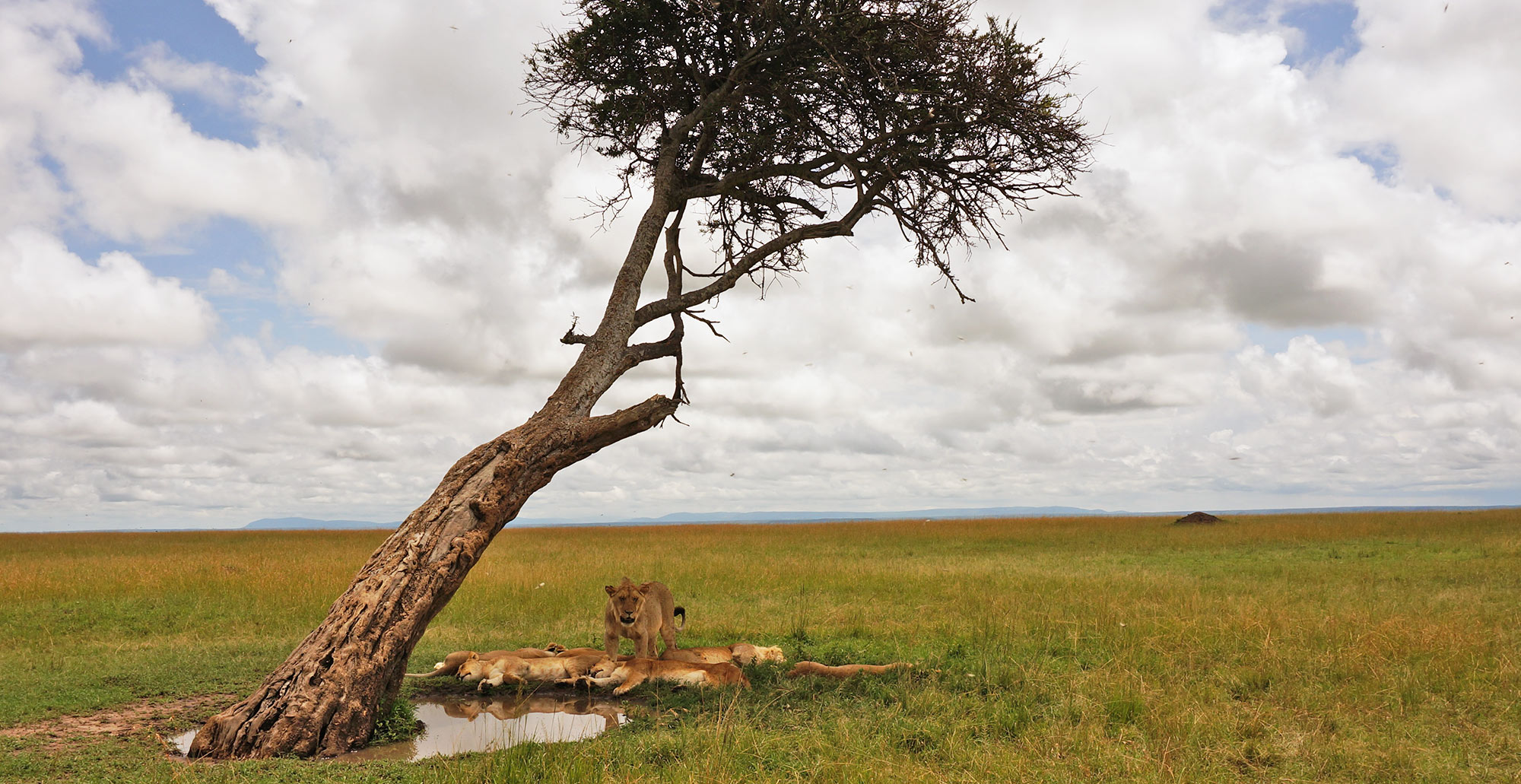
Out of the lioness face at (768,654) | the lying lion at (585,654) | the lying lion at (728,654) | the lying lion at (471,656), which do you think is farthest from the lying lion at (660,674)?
the lioness face at (768,654)

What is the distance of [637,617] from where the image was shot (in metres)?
9.34

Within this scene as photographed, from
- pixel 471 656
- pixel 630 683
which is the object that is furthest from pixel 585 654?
pixel 471 656

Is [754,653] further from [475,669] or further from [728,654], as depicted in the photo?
[475,669]

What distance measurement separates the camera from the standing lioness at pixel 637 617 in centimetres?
924

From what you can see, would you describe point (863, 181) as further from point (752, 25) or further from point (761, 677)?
point (761, 677)

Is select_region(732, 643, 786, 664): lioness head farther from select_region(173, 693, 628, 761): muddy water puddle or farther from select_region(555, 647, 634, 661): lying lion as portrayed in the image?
select_region(173, 693, 628, 761): muddy water puddle

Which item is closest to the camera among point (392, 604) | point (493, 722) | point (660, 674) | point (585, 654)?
point (392, 604)

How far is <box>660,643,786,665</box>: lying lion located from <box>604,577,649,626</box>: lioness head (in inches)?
21.8

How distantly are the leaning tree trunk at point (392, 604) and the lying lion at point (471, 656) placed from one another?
5.30 feet

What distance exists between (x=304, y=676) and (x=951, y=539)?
2905cm

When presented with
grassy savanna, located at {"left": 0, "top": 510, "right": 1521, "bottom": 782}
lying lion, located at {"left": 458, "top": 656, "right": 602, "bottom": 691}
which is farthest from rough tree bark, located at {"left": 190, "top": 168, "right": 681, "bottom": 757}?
lying lion, located at {"left": 458, "top": 656, "right": 602, "bottom": 691}

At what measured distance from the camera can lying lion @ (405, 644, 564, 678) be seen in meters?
9.09

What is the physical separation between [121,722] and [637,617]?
466 centimetres

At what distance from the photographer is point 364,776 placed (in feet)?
18.6
